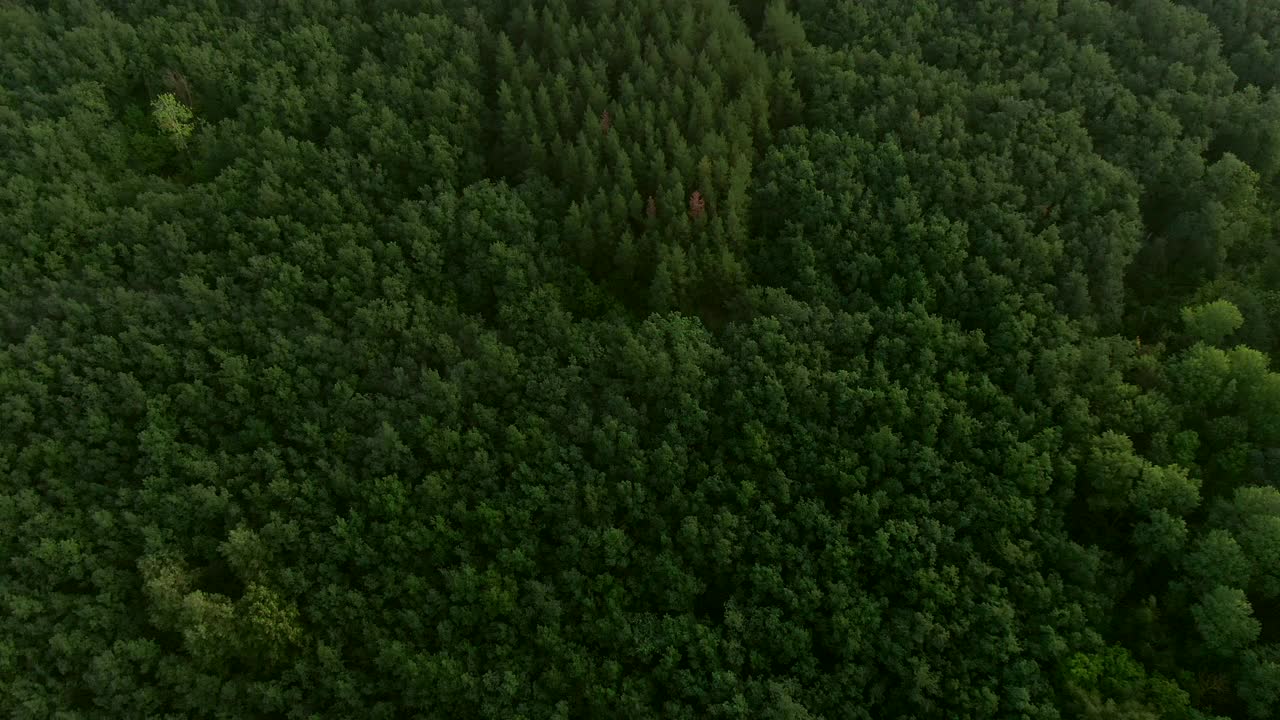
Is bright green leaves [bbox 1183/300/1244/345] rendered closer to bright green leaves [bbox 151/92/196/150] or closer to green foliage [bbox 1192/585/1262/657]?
green foliage [bbox 1192/585/1262/657]

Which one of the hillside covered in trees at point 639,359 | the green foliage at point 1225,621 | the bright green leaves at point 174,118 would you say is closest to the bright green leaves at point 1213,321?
the hillside covered in trees at point 639,359

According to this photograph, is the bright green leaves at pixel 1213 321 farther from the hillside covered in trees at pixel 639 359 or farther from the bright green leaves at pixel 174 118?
the bright green leaves at pixel 174 118

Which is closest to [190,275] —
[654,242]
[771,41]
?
[654,242]

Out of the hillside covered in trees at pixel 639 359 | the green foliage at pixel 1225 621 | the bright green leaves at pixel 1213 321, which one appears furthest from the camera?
the bright green leaves at pixel 1213 321

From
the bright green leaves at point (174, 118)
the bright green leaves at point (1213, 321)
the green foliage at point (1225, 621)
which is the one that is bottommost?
the green foliage at point (1225, 621)

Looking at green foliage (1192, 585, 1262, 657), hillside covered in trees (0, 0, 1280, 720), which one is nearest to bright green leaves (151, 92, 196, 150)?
hillside covered in trees (0, 0, 1280, 720)

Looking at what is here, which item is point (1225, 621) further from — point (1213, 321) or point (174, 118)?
point (174, 118)
